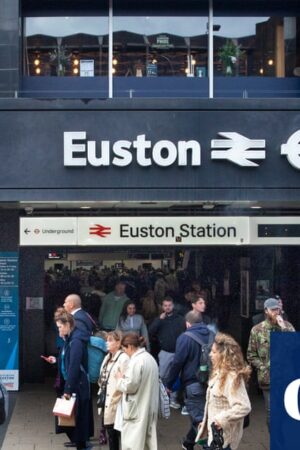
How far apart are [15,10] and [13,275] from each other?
3811 mm

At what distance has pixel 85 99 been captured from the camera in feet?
35.4

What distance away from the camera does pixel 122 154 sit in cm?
1077

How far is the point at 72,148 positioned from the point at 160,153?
1.14 m

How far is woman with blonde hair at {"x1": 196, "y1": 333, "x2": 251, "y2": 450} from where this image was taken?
7.00 metres

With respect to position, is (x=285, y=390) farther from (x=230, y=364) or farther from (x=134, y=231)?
(x=134, y=231)

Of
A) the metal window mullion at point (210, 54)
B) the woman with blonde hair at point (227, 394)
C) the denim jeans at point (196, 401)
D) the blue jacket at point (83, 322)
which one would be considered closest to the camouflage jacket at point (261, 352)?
the denim jeans at point (196, 401)

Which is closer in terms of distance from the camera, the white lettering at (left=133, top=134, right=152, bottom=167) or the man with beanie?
the man with beanie

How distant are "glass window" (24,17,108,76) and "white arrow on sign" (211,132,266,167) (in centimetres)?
229

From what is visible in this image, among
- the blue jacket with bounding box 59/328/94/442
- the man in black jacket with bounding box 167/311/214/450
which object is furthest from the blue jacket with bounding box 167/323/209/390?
the blue jacket with bounding box 59/328/94/442

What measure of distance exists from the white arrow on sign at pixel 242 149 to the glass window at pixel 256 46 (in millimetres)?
Answer: 1644

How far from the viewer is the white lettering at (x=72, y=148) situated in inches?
420

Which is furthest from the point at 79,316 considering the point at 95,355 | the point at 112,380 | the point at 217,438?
the point at 217,438

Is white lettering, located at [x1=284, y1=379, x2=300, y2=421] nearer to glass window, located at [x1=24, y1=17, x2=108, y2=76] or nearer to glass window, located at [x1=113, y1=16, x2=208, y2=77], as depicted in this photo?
glass window, located at [x1=113, y1=16, x2=208, y2=77]

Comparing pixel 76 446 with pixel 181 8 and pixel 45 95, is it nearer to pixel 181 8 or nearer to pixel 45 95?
pixel 45 95
